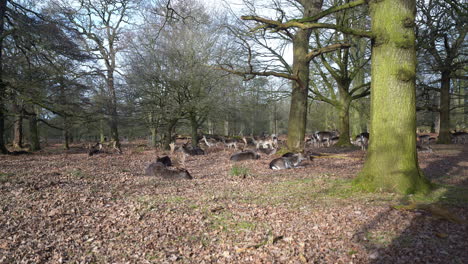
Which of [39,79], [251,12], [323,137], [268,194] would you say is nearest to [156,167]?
[268,194]

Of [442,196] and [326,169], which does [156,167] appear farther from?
[442,196]

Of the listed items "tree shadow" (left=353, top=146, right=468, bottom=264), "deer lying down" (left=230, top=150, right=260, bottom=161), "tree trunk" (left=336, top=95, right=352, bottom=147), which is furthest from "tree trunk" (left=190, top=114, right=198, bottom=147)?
"tree shadow" (left=353, top=146, right=468, bottom=264)

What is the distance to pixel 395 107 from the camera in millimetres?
5523

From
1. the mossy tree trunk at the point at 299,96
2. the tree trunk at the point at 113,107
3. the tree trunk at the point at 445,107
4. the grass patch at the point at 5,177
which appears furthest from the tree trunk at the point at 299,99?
the tree trunk at the point at 113,107

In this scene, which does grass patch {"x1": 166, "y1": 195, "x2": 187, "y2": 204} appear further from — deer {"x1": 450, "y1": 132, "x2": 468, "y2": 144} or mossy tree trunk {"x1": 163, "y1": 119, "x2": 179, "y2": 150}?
deer {"x1": 450, "y1": 132, "x2": 468, "y2": 144}

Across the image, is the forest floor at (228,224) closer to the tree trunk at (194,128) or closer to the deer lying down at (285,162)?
the deer lying down at (285,162)

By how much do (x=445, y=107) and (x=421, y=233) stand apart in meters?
15.3

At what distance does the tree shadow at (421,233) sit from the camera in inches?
129

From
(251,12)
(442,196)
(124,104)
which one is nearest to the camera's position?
(442,196)

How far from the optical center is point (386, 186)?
17.9 ft

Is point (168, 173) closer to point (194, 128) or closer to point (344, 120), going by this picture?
point (194, 128)

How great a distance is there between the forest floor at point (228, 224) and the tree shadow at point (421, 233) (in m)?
0.01

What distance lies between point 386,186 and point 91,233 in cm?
451

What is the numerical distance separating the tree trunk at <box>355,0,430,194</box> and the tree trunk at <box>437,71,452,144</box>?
12812mm
